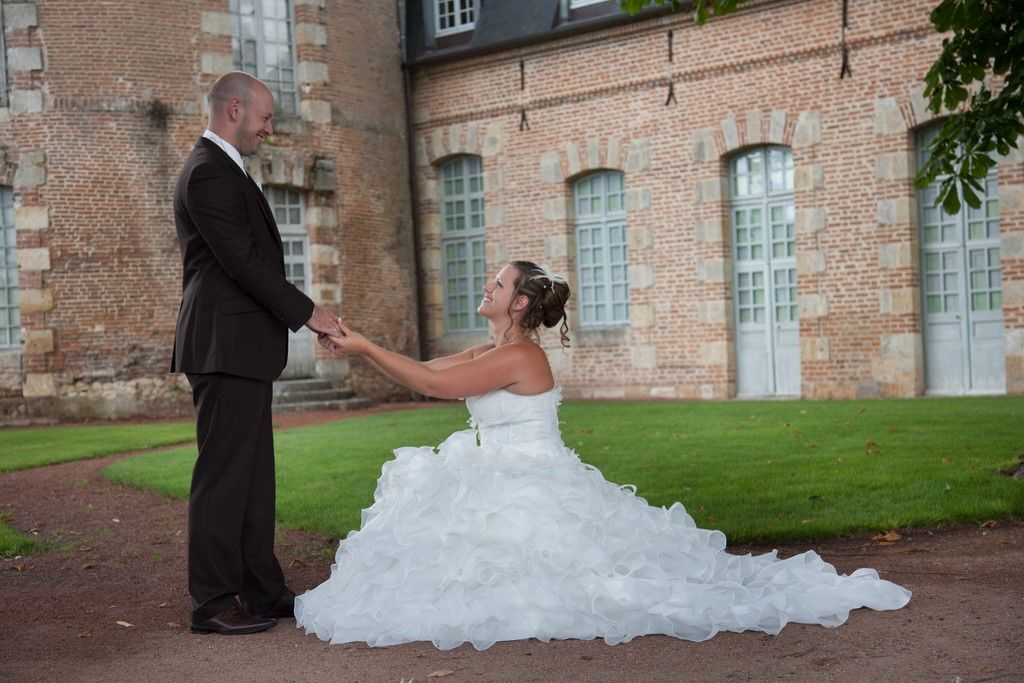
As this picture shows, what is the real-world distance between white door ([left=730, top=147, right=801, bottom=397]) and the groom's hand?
12.1 meters

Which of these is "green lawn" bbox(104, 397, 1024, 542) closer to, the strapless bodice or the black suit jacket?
the strapless bodice

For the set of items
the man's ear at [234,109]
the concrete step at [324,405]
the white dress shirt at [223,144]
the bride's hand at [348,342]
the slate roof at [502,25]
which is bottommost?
the concrete step at [324,405]

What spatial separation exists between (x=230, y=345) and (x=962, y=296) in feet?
40.2

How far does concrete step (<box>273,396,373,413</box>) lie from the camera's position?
16.9 m

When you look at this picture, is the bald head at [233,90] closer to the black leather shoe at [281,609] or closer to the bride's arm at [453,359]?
the bride's arm at [453,359]

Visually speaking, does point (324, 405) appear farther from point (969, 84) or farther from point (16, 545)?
point (969, 84)

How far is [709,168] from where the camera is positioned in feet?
54.7

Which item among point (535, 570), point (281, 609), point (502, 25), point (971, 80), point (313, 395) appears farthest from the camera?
point (502, 25)

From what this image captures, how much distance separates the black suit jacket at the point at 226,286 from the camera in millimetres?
4824

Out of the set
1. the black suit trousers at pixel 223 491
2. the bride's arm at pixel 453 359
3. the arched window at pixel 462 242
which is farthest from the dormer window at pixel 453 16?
the black suit trousers at pixel 223 491

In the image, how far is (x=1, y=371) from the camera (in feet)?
54.5

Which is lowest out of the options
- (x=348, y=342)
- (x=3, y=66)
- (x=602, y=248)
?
(x=348, y=342)

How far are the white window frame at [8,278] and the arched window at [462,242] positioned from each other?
6347mm

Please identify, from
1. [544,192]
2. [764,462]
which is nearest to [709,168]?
[544,192]
